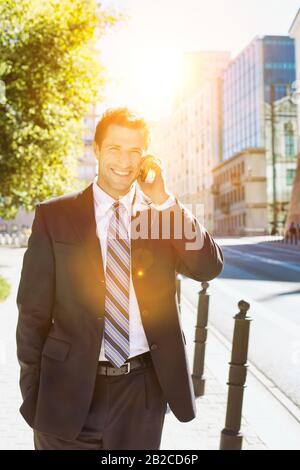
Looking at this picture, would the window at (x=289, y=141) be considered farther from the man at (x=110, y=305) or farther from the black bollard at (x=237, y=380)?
the man at (x=110, y=305)

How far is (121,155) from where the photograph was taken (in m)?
2.77

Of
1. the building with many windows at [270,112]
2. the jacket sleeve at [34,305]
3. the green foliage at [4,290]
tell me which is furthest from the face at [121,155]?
the building with many windows at [270,112]

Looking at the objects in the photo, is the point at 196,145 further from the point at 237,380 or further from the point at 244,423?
the point at 237,380

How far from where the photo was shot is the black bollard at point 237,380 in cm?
469

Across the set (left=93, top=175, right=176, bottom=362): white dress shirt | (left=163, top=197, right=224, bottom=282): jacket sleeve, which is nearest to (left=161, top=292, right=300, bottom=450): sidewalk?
(left=93, top=175, right=176, bottom=362): white dress shirt

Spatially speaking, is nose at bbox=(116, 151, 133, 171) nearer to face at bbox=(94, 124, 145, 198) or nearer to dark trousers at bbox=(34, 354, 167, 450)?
face at bbox=(94, 124, 145, 198)

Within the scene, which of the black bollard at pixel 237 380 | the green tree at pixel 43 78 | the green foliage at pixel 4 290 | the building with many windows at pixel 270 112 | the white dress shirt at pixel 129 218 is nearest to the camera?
the white dress shirt at pixel 129 218

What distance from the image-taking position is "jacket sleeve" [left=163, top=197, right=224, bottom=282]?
2.73 meters

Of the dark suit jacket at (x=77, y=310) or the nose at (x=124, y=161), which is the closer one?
the dark suit jacket at (x=77, y=310)

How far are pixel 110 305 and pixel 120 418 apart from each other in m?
0.47

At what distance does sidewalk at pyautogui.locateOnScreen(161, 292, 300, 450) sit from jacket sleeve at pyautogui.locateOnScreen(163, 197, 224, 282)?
2.23 meters

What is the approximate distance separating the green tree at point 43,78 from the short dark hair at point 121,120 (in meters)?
11.0
